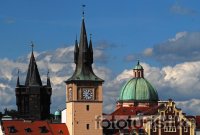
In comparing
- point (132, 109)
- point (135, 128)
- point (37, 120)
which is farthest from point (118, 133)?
point (132, 109)

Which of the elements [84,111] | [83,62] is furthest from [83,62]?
[84,111]

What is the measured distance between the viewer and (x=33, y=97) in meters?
141

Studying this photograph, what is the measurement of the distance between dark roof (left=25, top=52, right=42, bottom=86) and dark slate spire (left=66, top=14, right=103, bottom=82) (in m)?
15.1

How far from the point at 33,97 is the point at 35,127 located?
543 inches

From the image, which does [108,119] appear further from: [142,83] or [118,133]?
[142,83]

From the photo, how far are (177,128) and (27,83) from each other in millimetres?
25381

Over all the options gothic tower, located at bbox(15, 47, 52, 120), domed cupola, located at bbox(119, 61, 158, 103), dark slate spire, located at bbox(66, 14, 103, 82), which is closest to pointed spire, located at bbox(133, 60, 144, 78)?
domed cupola, located at bbox(119, 61, 158, 103)

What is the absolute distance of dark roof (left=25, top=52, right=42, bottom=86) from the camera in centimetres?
13975

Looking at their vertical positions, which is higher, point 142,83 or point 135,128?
point 142,83

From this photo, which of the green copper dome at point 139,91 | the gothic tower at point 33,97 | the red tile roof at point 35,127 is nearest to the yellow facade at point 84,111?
the red tile roof at point 35,127

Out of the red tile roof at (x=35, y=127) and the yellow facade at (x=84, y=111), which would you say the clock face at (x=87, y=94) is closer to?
the yellow facade at (x=84, y=111)

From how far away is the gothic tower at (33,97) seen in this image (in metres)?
140

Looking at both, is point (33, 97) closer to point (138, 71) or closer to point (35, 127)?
point (35, 127)

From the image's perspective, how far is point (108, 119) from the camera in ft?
450
